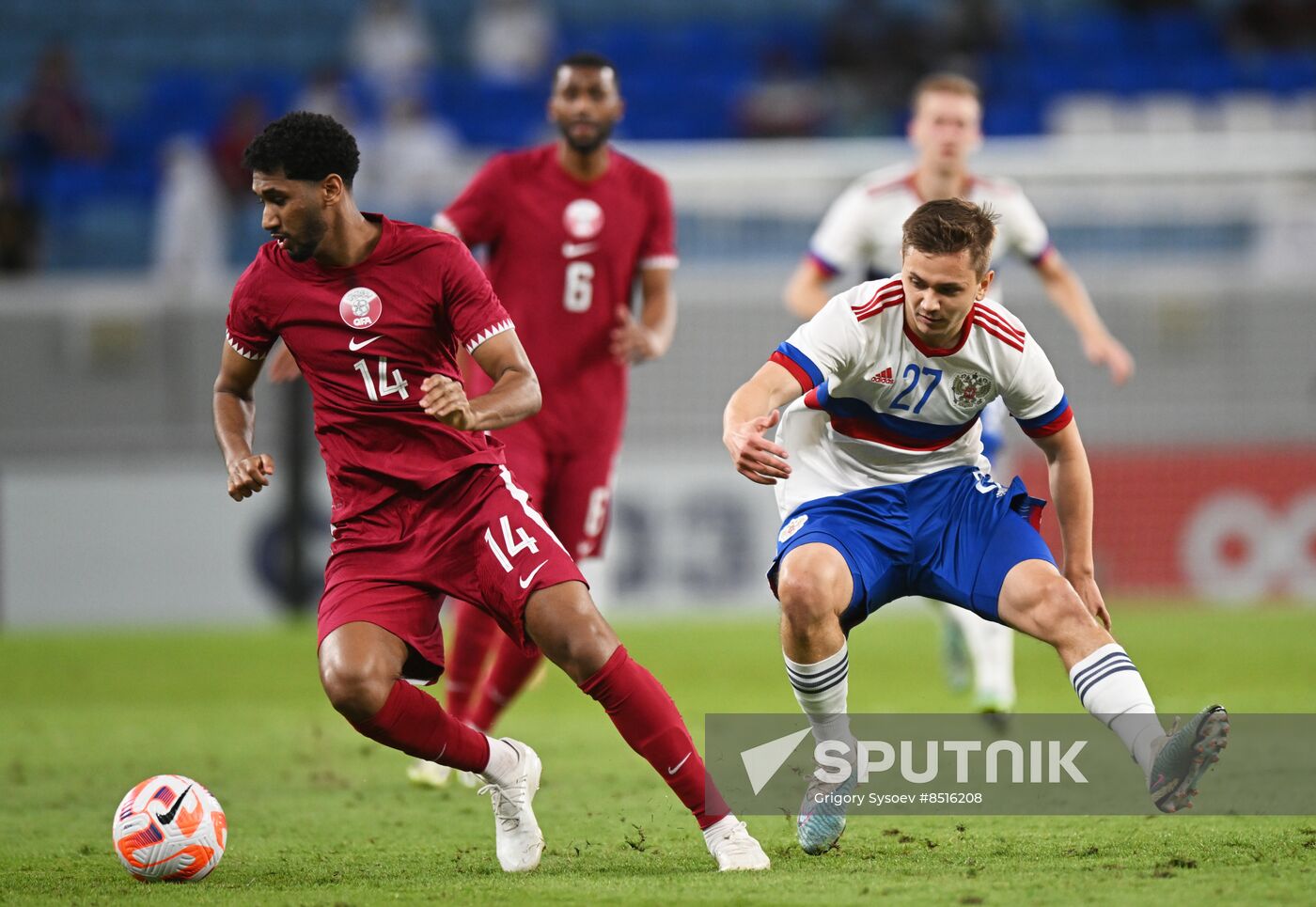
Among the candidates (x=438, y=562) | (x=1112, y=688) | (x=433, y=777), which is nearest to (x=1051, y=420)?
(x=1112, y=688)

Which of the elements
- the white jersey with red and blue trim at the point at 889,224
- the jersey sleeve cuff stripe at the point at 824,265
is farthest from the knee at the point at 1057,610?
the jersey sleeve cuff stripe at the point at 824,265

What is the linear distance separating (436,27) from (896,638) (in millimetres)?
9953

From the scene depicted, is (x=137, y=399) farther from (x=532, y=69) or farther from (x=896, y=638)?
(x=896, y=638)

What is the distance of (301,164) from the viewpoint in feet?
16.5

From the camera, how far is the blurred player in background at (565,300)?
7.07 m

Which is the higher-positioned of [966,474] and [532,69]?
[532,69]

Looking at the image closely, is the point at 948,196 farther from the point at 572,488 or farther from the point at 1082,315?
the point at 572,488

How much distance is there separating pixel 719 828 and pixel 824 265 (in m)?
3.54

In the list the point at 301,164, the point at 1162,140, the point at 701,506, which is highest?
the point at 1162,140

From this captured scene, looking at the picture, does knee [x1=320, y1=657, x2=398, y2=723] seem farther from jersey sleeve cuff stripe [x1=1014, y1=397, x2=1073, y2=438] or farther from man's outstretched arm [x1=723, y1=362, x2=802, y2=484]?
jersey sleeve cuff stripe [x1=1014, y1=397, x2=1073, y2=438]

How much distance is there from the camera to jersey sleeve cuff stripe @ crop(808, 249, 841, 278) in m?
7.86

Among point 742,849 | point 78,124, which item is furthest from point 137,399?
point 742,849

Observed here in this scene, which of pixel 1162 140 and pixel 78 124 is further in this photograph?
pixel 78 124

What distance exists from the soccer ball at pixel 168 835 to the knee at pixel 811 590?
177 centimetres
